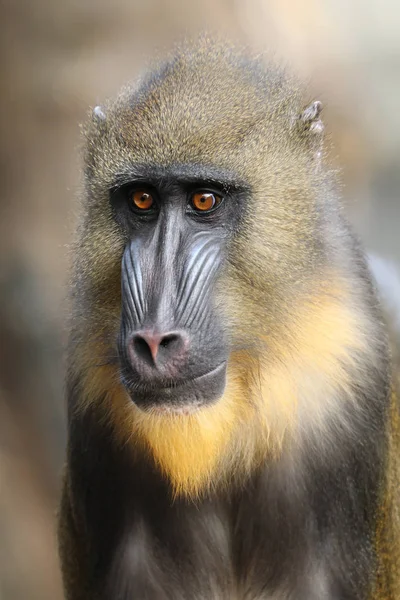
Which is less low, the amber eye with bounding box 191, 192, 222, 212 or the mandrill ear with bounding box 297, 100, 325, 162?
the mandrill ear with bounding box 297, 100, 325, 162

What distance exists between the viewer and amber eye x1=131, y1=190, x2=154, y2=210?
223 centimetres

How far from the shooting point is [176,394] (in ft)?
6.53

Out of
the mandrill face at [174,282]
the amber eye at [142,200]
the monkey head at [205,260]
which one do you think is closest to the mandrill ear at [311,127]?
the monkey head at [205,260]

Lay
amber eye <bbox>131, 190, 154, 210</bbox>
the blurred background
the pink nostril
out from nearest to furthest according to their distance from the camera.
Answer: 1. the pink nostril
2. amber eye <bbox>131, 190, 154, 210</bbox>
3. the blurred background

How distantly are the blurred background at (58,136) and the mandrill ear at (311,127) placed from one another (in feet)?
5.44

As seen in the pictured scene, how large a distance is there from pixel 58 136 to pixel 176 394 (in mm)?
2790

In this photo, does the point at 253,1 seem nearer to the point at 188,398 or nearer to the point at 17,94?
the point at 17,94

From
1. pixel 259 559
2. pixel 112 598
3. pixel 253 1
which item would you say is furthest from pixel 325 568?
pixel 253 1

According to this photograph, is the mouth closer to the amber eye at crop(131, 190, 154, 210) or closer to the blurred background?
the amber eye at crop(131, 190, 154, 210)

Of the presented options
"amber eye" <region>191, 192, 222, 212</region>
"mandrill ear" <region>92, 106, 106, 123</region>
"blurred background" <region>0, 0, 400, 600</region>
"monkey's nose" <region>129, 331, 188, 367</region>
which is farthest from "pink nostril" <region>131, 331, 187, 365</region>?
"blurred background" <region>0, 0, 400, 600</region>

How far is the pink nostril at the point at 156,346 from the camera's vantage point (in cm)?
193

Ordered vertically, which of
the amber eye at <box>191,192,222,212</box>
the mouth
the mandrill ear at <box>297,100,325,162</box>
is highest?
the mandrill ear at <box>297,100,325,162</box>

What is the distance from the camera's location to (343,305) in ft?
7.82

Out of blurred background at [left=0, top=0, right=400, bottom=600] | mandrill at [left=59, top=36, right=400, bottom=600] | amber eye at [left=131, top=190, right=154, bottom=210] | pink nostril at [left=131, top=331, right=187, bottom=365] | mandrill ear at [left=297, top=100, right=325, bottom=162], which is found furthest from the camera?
blurred background at [left=0, top=0, right=400, bottom=600]
